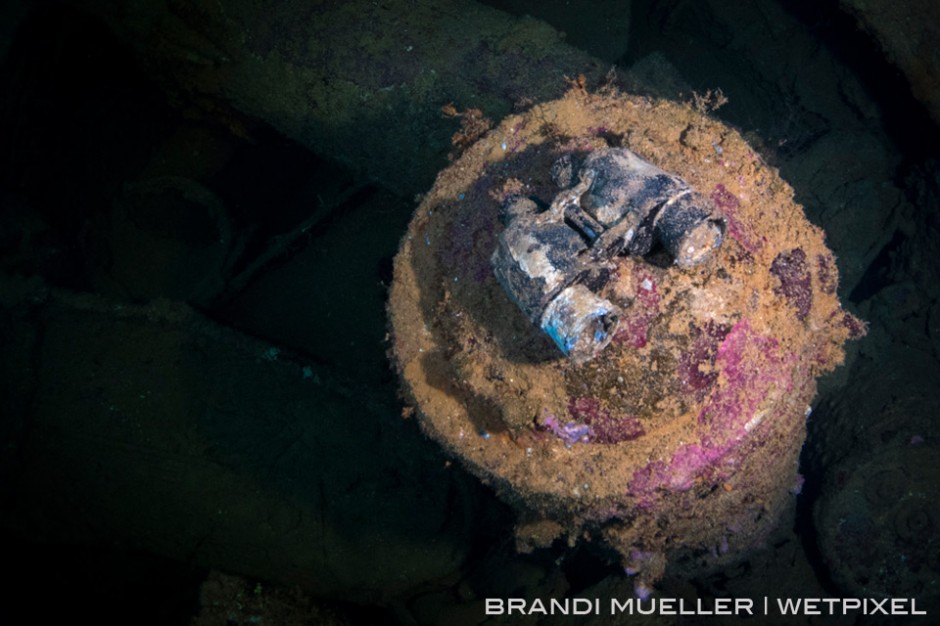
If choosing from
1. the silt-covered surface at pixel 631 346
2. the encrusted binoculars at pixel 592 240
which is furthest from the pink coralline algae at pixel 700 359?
the encrusted binoculars at pixel 592 240

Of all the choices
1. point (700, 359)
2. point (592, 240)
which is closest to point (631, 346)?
A: point (700, 359)

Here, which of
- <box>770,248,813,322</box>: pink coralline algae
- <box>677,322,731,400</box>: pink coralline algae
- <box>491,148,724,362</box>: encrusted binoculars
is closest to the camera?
<box>491,148,724,362</box>: encrusted binoculars

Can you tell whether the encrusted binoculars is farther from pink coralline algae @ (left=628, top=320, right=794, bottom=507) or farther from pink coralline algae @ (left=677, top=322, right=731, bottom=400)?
pink coralline algae @ (left=628, top=320, right=794, bottom=507)

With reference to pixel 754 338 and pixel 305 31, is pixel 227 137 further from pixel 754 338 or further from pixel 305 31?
pixel 754 338

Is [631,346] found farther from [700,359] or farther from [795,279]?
[795,279]

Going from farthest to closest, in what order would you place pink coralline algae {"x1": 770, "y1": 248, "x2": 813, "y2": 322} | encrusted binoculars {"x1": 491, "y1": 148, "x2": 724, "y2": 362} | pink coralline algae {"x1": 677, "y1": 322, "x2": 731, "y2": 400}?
pink coralline algae {"x1": 770, "y1": 248, "x2": 813, "y2": 322}
pink coralline algae {"x1": 677, "y1": 322, "x2": 731, "y2": 400}
encrusted binoculars {"x1": 491, "y1": 148, "x2": 724, "y2": 362}

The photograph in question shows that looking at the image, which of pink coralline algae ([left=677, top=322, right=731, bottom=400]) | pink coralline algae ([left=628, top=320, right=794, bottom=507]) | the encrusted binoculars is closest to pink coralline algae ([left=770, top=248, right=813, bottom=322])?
pink coralline algae ([left=628, top=320, right=794, bottom=507])

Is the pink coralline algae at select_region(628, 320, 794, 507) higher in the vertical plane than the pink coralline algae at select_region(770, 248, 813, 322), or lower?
lower

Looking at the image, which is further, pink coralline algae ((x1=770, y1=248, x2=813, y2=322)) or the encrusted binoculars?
pink coralline algae ((x1=770, y1=248, x2=813, y2=322))

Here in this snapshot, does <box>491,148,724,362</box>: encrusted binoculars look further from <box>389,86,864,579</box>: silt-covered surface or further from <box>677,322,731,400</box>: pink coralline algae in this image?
<box>677,322,731,400</box>: pink coralline algae
